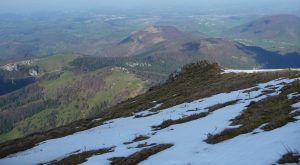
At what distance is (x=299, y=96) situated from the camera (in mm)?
26094

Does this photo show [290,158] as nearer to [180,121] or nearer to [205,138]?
[205,138]

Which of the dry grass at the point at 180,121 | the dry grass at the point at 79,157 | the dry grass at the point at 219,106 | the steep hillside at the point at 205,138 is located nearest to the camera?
the steep hillside at the point at 205,138

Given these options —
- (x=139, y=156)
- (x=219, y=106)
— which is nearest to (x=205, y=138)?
(x=139, y=156)

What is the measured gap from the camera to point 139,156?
20828 mm

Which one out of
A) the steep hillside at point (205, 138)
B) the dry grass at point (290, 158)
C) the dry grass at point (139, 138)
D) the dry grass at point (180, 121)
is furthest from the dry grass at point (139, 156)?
the dry grass at point (290, 158)

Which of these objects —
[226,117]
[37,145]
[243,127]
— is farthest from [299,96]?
[37,145]

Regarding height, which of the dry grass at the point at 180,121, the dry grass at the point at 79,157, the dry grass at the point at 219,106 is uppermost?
the dry grass at the point at 219,106

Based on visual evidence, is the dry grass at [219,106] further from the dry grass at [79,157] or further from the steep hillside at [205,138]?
the dry grass at [79,157]

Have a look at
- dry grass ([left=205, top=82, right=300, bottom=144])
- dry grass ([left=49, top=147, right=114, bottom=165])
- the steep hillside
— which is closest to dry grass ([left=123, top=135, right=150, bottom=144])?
the steep hillside

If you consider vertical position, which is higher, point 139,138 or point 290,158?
point 290,158

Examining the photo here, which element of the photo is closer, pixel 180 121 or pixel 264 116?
pixel 264 116

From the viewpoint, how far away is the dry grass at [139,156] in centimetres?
2029

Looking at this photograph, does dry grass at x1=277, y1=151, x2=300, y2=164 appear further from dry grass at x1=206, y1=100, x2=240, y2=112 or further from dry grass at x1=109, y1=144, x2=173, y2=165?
dry grass at x1=206, y1=100, x2=240, y2=112

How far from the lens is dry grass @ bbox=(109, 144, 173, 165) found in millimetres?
20292
